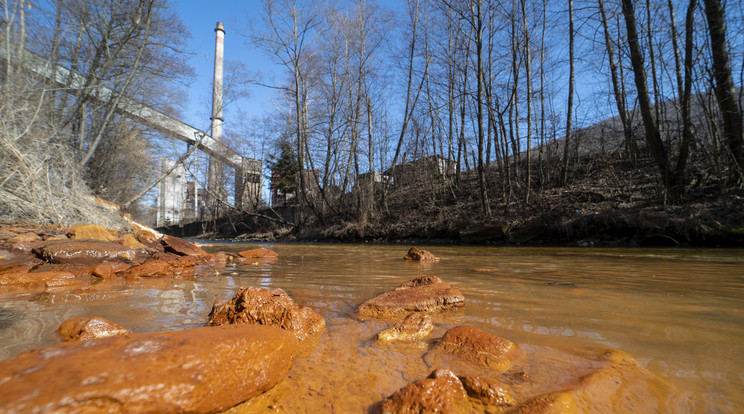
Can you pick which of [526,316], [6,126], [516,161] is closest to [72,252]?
[6,126]

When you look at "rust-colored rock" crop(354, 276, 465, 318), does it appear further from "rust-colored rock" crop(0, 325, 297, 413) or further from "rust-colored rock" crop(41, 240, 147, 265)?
"rust-colored rock" crop(41, 240, 147, 265)

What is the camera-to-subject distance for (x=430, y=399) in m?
0.98

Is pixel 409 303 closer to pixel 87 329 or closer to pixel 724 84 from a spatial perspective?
pixel 87 329

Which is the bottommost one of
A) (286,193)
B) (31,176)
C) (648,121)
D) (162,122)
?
(31,176)

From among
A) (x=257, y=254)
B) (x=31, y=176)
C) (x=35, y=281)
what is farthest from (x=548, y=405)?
(x=31, y=176)

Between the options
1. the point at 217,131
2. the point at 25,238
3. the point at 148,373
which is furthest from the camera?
the point at 217,131

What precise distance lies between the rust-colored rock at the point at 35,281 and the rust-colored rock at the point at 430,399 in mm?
3357

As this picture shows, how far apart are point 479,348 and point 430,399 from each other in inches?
18.5

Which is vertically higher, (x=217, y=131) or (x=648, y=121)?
(x=217, y=131)

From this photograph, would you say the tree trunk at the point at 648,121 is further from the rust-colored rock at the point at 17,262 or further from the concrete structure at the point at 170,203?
the concrete structure at the point at 170,203

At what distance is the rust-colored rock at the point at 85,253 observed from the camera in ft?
13.3

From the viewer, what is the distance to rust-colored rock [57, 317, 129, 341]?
152 centimetres

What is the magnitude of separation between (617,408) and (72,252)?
5369 mm

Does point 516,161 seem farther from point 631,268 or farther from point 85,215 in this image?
point 85,215
